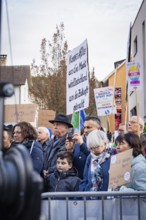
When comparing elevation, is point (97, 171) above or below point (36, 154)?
below

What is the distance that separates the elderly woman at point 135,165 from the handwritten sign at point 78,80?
189 centimetres

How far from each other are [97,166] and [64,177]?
1.76 ft

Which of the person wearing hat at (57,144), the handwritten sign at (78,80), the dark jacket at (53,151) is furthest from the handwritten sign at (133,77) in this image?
the dark jacket at (53,151)

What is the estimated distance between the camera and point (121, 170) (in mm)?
4477

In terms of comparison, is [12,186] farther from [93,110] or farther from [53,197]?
[93,110]

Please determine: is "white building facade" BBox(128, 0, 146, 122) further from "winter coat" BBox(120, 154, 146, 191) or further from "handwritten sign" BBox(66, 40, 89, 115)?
"winter coat" BBox(120, 154, 146, 191)

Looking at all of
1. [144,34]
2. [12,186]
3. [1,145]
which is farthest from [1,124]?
[144,34]

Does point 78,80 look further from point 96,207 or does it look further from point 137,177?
point 96,207

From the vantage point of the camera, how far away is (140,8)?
27.1 m

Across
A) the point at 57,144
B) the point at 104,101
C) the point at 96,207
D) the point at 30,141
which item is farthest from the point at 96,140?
the point at 104,101

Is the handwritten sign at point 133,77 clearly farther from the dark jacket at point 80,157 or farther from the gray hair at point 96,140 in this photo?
the gray hair at point 96,140

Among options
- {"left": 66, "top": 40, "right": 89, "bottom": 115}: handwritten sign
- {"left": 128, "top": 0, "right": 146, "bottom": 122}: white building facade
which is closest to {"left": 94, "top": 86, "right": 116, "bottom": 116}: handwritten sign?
{"left": 66, "top": 40, "right": 89, "bottom": 115}: handwritten sign

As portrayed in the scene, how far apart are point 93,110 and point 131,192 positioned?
35.5 meters

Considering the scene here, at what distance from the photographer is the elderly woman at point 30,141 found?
18.4 feet
